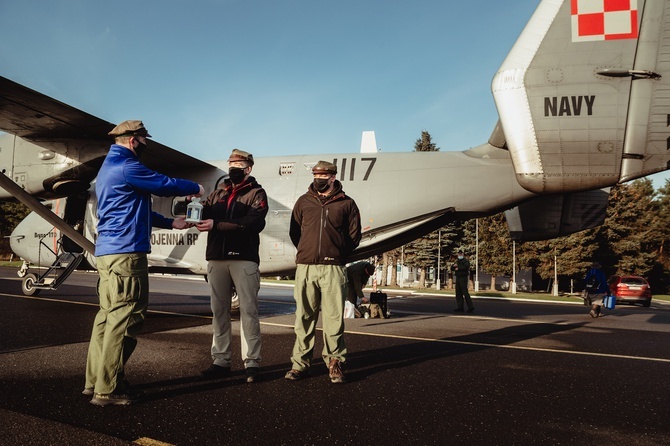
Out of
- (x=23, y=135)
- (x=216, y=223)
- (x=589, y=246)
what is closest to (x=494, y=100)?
(x=216, y=223)

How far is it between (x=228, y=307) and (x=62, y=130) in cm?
668

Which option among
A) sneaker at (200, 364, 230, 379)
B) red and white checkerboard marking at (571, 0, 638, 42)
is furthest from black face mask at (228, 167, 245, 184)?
red and white checkerboard marking at (571, 0, 638, 42)

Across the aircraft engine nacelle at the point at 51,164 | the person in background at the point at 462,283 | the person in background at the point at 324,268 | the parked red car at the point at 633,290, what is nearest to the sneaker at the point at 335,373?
the person in background at the point at 324,268

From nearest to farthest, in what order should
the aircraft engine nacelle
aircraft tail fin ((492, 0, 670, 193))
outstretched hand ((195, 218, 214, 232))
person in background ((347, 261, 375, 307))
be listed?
outstretched hand ((195, 218, 214, 232)), aircraft tail fin ((492, 0, 670, 193)), the aircraft engine nacelle, person in background ((347, 261, 375, 307))

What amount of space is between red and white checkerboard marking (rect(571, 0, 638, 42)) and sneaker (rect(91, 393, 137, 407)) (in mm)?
6897

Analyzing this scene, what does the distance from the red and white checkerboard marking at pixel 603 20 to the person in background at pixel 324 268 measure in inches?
175

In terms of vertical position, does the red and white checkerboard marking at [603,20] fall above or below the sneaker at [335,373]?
above

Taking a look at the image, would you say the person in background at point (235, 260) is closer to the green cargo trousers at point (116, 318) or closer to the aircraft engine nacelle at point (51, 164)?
the green cargo trousers at point (116, 318)

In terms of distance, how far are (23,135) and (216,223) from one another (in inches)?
290

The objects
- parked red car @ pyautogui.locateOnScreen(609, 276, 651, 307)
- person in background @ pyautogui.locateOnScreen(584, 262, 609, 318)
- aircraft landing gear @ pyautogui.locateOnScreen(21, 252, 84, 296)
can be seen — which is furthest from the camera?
parked red car @ pyautogui.locateOnScreen(609, 276, 651, 307)

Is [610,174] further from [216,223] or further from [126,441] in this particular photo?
[126,441]

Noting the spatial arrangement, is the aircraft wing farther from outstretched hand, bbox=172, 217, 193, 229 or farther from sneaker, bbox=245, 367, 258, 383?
sneaker, bbox=245, 367, 258, 383

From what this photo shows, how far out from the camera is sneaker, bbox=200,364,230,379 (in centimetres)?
397

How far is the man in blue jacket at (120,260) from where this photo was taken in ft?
10.5
